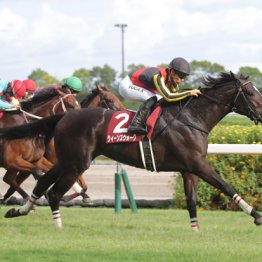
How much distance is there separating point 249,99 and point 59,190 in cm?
206

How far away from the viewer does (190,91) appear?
7.44 metres

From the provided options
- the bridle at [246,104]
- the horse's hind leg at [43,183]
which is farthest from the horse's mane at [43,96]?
the bridle at [246,104]

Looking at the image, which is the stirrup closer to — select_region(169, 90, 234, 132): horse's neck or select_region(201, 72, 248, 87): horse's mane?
select_region(169, 90, 234, 132): horse's neck

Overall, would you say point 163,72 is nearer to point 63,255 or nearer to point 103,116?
point 103,116

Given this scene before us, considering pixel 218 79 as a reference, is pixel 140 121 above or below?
below

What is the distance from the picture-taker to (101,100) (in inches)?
411

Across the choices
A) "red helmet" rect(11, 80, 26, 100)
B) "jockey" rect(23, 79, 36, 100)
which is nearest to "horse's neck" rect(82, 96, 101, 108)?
"jockey" rect(23, 79, 36, 100)

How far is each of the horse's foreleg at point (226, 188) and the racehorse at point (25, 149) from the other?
8.23 feet

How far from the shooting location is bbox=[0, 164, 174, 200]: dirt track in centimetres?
1193

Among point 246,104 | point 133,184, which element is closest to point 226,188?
point 246,104

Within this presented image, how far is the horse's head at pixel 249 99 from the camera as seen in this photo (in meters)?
7.38

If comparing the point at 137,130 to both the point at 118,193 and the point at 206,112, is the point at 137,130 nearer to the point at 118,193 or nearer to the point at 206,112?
the point at 206,112

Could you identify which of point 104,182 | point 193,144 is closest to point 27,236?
point 193,144

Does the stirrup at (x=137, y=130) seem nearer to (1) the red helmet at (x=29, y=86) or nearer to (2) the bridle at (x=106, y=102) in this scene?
(1) the red helmet at (x=29, y=86)
